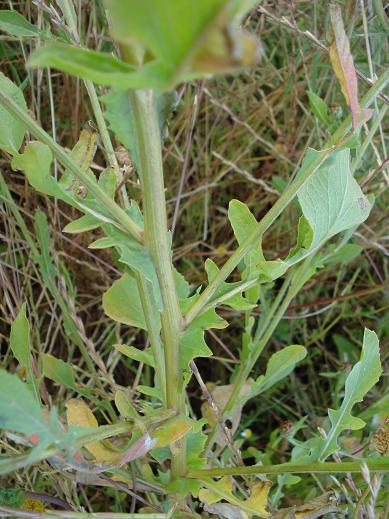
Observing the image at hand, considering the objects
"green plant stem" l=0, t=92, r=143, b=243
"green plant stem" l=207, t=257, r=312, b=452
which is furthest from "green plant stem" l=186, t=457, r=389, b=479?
"green plant stem" l=0, t=92, r=143, b=243

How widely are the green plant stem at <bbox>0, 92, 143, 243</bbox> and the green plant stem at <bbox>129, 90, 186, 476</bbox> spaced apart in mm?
18

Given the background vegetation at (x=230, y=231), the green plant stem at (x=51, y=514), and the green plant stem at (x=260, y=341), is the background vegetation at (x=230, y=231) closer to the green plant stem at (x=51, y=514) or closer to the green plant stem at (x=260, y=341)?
the green plant stem at (x=260, y=341)

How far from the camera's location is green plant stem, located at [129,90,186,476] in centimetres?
38

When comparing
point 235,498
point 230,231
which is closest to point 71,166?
point 235,498

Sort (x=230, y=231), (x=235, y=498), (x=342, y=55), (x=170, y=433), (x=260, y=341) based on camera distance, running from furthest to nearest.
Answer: (x=230, y=231), (x=260, y=341), (x=235, y=498), (x=170, y=433), (x=342, y=55)

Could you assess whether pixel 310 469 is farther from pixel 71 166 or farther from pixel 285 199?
pixel 71 166

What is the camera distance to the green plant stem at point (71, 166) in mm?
441

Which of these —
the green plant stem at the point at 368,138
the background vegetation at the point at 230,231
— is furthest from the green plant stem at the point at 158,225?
the background vegetation at the point at 230,231

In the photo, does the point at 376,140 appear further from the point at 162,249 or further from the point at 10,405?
the point at 10,405

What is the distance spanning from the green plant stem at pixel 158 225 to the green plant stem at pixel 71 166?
18mm

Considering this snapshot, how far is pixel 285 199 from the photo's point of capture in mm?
517

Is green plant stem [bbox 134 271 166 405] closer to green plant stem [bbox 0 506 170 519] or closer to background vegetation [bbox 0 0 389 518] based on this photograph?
green plant stem [bbox 0 506 170 519]

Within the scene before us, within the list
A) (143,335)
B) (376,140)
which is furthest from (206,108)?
(143,335)

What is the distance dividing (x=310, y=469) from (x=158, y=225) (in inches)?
12.1
